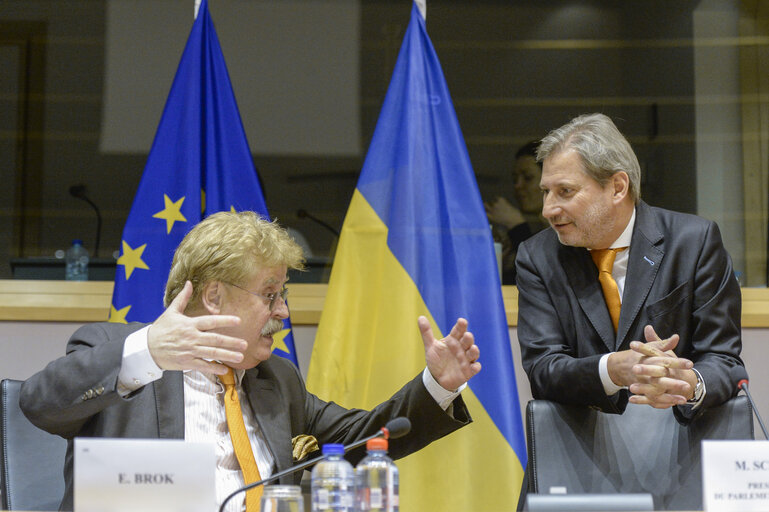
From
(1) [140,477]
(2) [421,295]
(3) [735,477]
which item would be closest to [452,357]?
(3) [735,477]

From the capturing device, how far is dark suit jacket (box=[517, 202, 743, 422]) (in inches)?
95.5

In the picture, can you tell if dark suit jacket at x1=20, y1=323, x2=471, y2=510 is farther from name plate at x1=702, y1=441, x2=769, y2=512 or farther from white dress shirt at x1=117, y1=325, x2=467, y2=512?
name plate at x1=702, y1=441, x2=769, y2=512

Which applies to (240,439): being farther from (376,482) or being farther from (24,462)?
(376,482)

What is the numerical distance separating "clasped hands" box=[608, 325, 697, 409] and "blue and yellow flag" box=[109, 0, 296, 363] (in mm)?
1395

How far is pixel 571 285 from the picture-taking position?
2568 mm

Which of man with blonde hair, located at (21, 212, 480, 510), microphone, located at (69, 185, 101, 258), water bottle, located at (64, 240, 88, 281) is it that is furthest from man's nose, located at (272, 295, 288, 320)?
microphone, located at (69, 185, 101, 258)

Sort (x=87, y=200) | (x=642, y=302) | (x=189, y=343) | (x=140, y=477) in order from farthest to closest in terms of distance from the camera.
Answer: (x=87, y=200), (x=642, y=302), (x=189, y=343), (x=140, y=477)

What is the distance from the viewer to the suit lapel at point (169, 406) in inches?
84.7

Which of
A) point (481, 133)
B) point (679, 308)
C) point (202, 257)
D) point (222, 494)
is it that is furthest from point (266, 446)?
point (481, 133)

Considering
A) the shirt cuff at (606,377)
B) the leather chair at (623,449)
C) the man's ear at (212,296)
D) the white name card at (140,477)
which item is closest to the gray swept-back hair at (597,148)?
the shirt cuff at (606,377)

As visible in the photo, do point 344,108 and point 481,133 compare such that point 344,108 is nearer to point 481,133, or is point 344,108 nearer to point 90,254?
point 481,133

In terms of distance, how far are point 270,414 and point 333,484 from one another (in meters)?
0.72

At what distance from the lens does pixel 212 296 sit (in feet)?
7.48

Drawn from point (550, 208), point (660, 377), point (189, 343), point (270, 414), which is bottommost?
point (270, 414)
